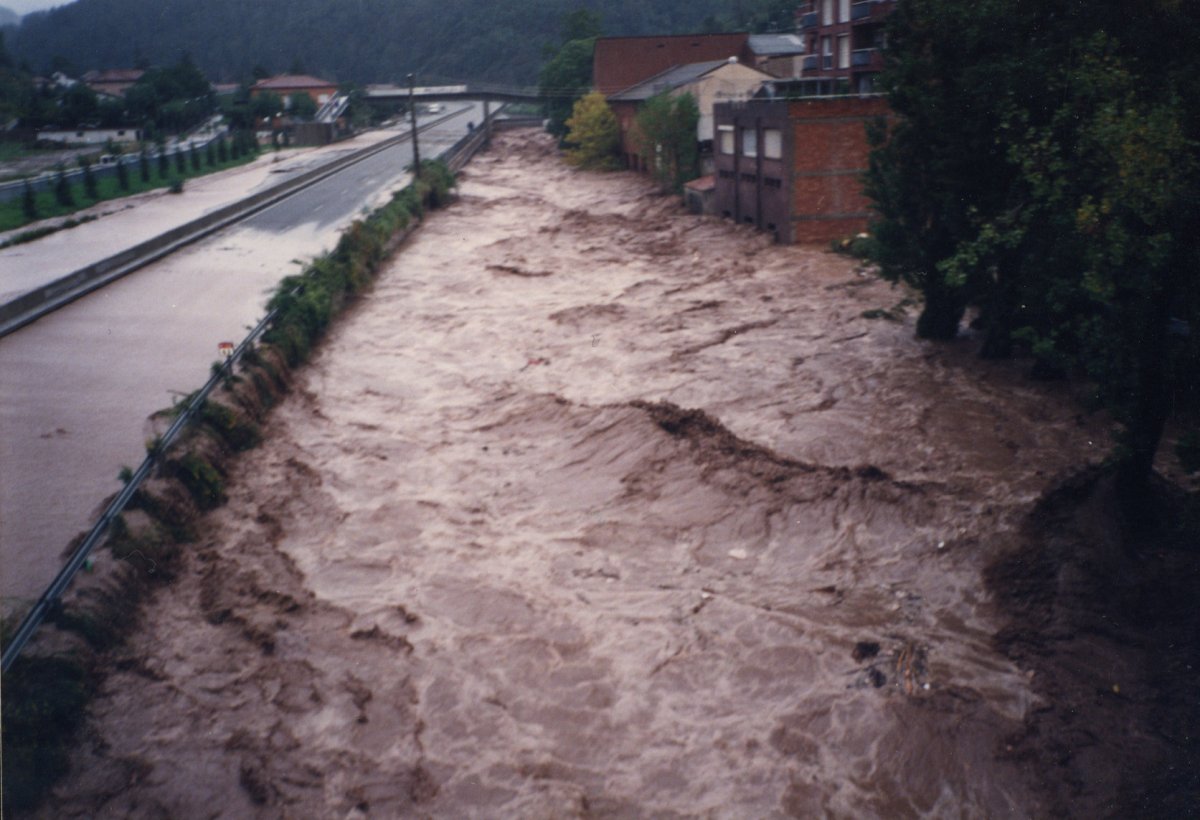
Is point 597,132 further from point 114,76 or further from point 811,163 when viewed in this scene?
point 114,76

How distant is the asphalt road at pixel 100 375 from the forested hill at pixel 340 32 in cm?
7117

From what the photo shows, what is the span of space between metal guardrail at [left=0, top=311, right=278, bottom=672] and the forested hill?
7973 centimetres

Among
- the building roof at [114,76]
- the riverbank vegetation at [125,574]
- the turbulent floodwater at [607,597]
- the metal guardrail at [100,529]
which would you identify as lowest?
the turbulent floodwater at [607,597]

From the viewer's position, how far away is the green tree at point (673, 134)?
126ft

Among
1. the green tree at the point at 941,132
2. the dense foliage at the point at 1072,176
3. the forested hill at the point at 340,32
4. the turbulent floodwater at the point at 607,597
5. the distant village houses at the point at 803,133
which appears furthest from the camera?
the forested hill at the point at 340,32

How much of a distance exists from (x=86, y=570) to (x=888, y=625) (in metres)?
7.65

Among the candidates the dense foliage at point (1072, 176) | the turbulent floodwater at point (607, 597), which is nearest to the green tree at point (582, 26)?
the turbulent floodwater at point (607, 597)

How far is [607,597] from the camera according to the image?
34.1 feet

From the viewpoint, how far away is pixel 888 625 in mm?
9641

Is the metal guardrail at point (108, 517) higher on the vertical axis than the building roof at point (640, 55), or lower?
lower

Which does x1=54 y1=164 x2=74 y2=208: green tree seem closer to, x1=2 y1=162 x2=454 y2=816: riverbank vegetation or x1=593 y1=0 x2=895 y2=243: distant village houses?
x1=2 y1=162 x2=454 y2=816: riverbank vegetation

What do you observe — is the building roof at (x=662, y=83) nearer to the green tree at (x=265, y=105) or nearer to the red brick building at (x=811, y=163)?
the red brick building at (x=811, y=163)

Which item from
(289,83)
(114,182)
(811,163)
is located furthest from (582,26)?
(811,163)

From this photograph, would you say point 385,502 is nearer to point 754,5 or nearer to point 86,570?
point 86,570
